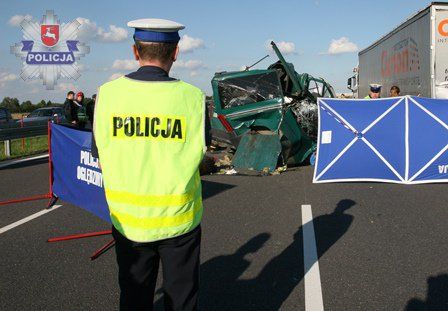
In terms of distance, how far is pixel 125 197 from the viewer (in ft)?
7.64

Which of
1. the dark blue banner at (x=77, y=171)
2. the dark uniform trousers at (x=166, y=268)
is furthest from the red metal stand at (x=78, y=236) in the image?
the dark uniform trousers at (x=166, y=268)

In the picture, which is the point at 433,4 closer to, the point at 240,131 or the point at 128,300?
the point at 240,131

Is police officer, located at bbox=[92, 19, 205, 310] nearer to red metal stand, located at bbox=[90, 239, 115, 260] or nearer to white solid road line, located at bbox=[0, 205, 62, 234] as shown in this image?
red metal stand, located at bbox=[90, 239, 115, 260]

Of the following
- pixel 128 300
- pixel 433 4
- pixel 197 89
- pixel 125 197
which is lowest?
pixel 128 300

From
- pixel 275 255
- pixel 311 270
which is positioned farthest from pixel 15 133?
pixel 311 270

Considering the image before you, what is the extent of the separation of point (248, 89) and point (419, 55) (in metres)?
5.31

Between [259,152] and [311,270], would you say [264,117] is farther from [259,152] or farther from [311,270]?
[311,270]

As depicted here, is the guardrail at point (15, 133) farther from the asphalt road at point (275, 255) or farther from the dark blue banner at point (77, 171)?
the dark blue banner at point (77, 171)

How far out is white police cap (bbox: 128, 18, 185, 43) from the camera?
227 cm

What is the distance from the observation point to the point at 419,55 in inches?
522

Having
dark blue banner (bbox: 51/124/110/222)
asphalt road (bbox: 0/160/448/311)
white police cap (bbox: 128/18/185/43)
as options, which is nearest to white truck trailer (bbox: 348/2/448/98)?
asphalt road (bbox: 0/160/448/311)

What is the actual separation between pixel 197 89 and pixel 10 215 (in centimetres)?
554

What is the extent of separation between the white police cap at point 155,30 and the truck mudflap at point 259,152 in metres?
7.98

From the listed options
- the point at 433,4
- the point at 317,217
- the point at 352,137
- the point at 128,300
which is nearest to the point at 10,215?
the point at 317,217
